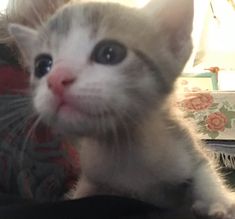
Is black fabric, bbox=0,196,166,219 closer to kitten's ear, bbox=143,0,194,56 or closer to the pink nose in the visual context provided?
the pink nose

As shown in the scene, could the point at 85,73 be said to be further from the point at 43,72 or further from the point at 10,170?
the point at 10,170

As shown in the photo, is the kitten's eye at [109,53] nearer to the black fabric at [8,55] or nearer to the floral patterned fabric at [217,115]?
the black fabric at [8,55]

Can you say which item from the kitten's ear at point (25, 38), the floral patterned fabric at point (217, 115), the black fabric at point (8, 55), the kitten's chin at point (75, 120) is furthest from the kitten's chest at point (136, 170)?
the floral patterned fabric at point (217, 115)

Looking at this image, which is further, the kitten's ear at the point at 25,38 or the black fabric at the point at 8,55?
the black fabric at the point at 8,55

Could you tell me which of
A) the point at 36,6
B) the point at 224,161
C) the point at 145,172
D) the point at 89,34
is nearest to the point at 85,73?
the point at 89,34

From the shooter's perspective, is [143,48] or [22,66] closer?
[143,48]

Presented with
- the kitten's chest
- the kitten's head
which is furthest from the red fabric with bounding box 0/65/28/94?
the kitten's chest
